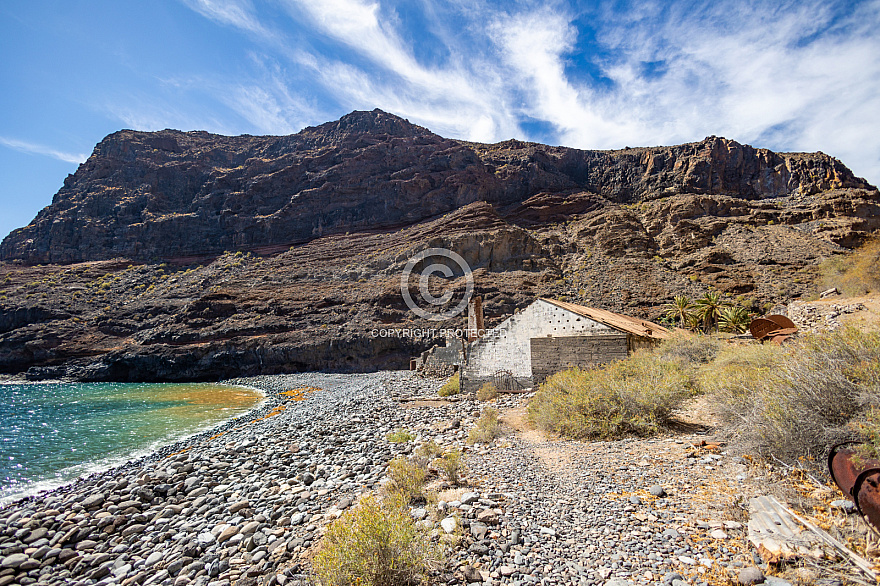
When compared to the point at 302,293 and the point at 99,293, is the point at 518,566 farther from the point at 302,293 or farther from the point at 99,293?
the point at 99,293

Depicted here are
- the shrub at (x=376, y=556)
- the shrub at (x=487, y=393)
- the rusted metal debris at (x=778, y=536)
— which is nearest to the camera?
the rusted metal debris at (x=778, y=536)

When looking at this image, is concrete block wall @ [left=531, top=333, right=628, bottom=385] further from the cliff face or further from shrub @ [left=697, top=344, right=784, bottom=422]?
the cliff face

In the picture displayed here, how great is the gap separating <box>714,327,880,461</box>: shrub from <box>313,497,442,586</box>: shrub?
4.01 meters

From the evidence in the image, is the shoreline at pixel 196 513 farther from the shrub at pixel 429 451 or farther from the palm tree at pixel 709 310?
the palm tree at pixel 709 310

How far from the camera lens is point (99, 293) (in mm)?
60500

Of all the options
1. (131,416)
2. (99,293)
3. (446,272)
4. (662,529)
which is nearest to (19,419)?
(131,416)

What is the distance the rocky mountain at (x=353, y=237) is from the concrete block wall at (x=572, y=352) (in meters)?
26.5

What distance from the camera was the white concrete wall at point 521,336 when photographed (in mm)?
13633

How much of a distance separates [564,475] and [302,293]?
50.1 metres

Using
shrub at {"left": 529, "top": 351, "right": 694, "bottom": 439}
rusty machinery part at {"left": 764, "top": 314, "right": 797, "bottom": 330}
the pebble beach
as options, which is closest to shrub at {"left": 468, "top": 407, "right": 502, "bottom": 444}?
the pebble beach

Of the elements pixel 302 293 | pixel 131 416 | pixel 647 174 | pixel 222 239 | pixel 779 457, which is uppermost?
pixel 647 174

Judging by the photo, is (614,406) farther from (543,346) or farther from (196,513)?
(196,513)

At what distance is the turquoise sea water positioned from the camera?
38.9 ft

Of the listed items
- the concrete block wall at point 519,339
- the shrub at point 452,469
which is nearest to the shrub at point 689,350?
the concrete block wall at point 519,339
